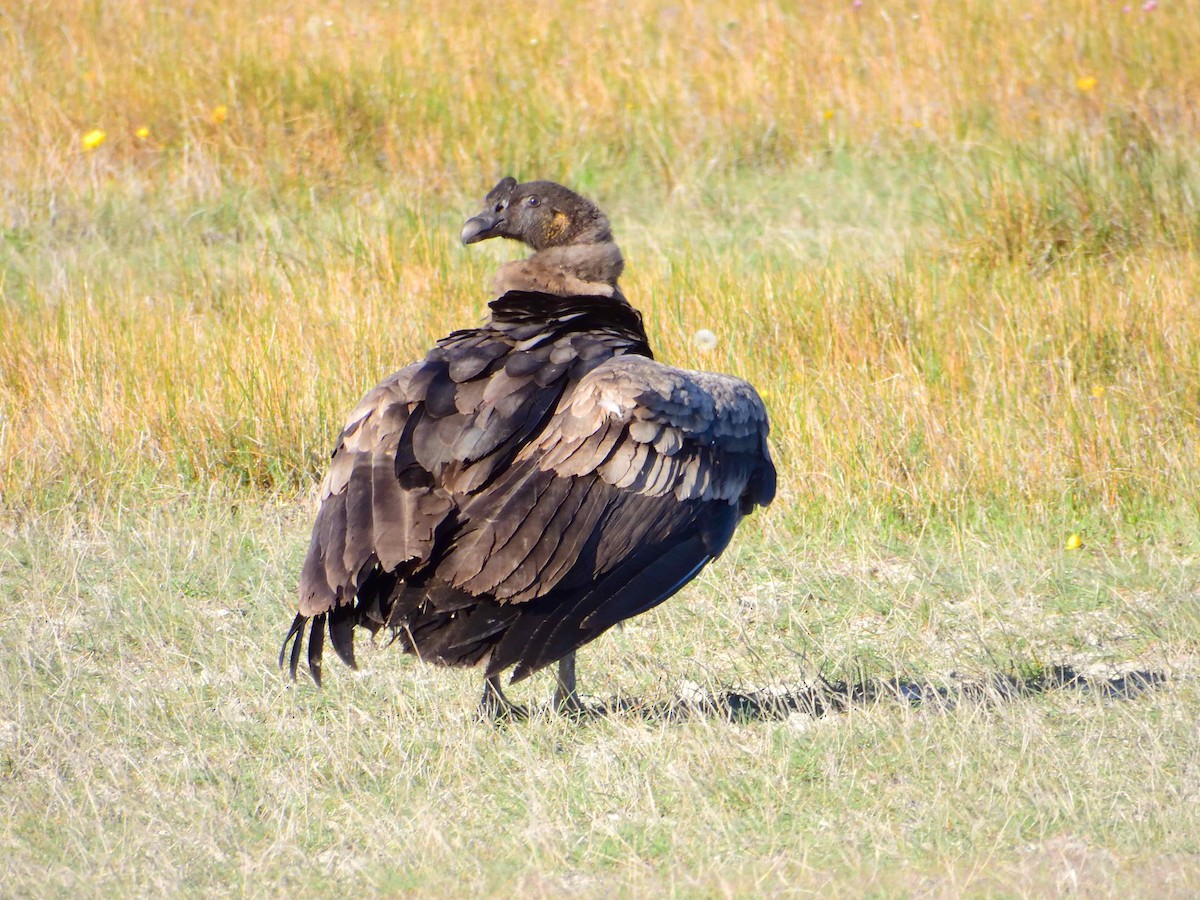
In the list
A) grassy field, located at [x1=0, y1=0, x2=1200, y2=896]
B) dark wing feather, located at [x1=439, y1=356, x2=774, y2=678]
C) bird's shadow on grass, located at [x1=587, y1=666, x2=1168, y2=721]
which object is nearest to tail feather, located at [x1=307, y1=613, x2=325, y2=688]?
grassy field, located at [x1=0, y1=0, x2=1200, y2=896]

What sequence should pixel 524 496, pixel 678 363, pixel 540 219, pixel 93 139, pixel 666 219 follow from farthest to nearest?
pixel 93 139 < pixel 666 219 < pixel 678 363 < pixel 540 219 < pixel 524 496

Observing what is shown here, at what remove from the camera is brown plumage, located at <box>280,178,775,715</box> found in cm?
364

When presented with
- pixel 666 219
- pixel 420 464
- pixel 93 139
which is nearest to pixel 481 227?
pixel 420 464

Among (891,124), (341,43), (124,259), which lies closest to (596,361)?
(124,259)

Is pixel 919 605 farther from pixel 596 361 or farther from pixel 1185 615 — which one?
pixel 596 361

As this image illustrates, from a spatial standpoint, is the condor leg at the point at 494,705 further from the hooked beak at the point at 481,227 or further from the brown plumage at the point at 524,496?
the hooked beak at the point at 481,227

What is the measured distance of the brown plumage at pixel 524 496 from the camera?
364 centimetres

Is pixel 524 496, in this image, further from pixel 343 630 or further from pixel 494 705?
pixel 494 705

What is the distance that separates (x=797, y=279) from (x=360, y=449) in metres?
3.76

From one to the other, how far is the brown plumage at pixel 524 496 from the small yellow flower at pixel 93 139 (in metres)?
6.15

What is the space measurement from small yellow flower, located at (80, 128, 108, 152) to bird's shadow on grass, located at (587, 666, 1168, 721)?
6.71 m

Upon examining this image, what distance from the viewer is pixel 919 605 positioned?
492 centimetres

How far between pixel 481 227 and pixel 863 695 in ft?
6.40

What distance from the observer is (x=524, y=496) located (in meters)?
3.73
